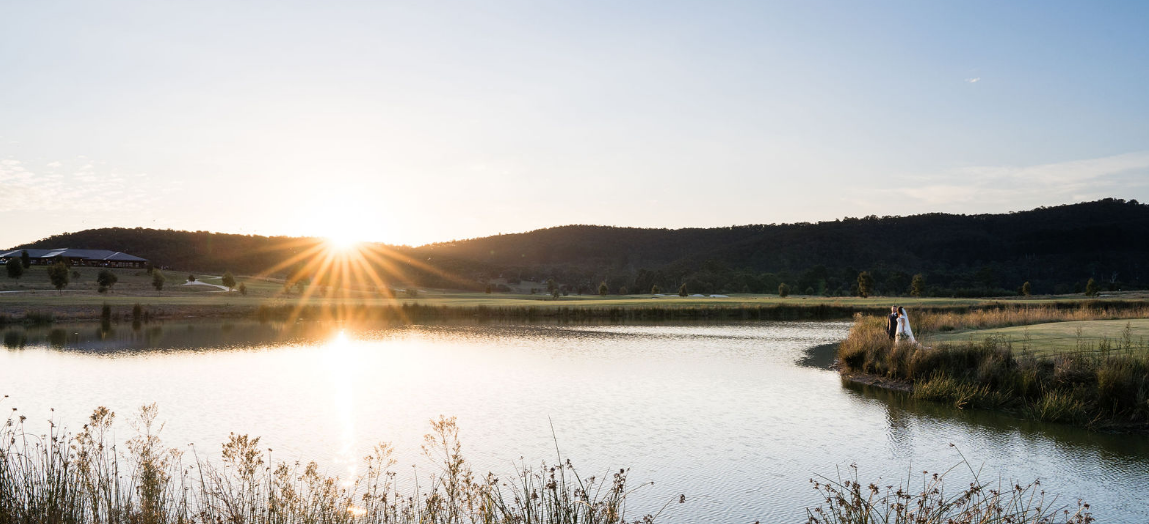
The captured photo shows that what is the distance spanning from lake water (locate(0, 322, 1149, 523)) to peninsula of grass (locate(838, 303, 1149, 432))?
62cm

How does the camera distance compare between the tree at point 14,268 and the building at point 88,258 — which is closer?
the tree at point 14,268

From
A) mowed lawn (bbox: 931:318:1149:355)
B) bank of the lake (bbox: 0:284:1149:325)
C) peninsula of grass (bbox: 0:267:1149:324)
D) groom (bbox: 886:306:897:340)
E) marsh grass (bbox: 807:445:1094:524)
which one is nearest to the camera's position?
marsh grass (bbox: 807:445:1094:524)

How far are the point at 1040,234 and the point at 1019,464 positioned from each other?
106 metres

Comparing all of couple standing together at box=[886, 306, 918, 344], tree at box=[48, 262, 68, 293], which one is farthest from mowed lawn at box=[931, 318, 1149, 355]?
tree at box=[48, 262, 68, 293]

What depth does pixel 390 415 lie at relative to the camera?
537 inches

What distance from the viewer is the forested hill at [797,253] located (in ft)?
285

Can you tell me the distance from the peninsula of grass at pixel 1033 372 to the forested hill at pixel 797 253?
55.8 metres

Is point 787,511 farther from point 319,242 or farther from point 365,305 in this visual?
point 319,242

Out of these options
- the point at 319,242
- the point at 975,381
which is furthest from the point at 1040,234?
the point at 319,242

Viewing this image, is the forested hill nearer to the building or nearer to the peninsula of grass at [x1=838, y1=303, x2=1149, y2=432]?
the building

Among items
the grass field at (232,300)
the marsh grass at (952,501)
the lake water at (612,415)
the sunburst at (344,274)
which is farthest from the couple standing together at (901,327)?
the sunburst at (344,274)

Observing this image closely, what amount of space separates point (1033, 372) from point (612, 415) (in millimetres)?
8284

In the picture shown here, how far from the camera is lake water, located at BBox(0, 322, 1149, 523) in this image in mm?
9188

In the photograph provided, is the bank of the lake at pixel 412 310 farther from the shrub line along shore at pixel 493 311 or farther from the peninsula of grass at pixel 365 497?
the peninsula of grass at pixel 365 497
